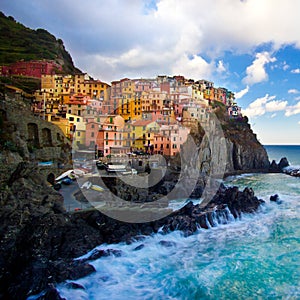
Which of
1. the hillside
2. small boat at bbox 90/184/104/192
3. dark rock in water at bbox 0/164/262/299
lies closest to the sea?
dark rock in water at bbox 0/164/262/299

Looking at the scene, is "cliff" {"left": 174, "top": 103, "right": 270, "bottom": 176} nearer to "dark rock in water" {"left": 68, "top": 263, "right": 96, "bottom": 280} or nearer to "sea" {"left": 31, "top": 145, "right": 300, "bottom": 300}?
"sea" {"left": 31, "top": 145, "right": 300, "bottom": 300}

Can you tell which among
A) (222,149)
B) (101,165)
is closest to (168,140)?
(101,165)

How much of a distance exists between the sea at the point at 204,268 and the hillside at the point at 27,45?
177 ft

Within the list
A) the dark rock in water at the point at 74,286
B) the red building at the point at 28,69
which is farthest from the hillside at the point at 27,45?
the dark rock in water at the point at 74,286

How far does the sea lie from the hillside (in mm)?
53869

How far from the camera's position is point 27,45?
213 feet

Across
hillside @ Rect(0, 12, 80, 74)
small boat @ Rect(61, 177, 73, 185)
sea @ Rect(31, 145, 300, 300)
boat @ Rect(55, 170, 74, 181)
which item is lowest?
sea @ Rect(31, 145, 300, 300)

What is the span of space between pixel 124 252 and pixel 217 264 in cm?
Answer: 472

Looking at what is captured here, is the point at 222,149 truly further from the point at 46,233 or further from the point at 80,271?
the point at 80,271

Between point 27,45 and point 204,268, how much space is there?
71.6 metres

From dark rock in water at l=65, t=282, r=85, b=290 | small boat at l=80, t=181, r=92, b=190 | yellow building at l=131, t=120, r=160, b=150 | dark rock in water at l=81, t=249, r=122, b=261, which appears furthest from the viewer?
yellow building at l=131, t=120, r=160, b=150

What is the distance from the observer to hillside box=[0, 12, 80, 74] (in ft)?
186

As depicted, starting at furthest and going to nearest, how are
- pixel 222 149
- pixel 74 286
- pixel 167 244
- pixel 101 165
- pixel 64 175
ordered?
pixel 222 149 → pixel 101 165 → pixel 64 175 → pixel 167 244 → pixel 74 286

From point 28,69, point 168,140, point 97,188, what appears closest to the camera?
point 97,188
